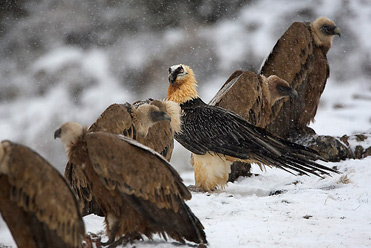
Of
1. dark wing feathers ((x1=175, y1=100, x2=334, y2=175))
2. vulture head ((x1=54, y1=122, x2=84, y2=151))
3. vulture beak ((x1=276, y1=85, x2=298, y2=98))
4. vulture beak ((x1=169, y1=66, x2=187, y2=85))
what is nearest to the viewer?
vulture head ((x1=54, y1=122, x2=84, y2=151))

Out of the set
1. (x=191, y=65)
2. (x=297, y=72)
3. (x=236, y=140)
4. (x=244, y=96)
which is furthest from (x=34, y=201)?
(x=191, y=65)

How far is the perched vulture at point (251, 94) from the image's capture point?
23.4 feet

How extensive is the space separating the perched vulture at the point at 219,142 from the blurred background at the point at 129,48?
8.69 metres

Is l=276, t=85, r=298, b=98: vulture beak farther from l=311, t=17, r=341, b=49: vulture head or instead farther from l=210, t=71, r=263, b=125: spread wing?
l=311, t=17, r=341, b=49: vulture head

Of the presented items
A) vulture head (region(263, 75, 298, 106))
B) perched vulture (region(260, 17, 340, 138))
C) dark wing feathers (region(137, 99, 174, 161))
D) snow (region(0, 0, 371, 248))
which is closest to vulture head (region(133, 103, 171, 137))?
dark wing feathers (region(137, 99, 174, 161))

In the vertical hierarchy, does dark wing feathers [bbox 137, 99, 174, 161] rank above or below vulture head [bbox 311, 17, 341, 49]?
below

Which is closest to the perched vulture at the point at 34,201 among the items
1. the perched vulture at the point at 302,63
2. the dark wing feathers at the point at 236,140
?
the dark wing feathers at the point at 236,140

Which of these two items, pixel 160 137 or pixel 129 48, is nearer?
pixel 160 137

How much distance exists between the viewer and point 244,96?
715 centimetres

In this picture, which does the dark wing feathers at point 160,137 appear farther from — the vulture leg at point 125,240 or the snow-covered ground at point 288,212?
the vulture leg at point 125,240

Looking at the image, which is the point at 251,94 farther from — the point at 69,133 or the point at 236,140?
the point at 69,133

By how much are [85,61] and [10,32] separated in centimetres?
273

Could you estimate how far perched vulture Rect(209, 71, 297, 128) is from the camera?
281 inches

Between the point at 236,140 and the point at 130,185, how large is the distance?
246cm
